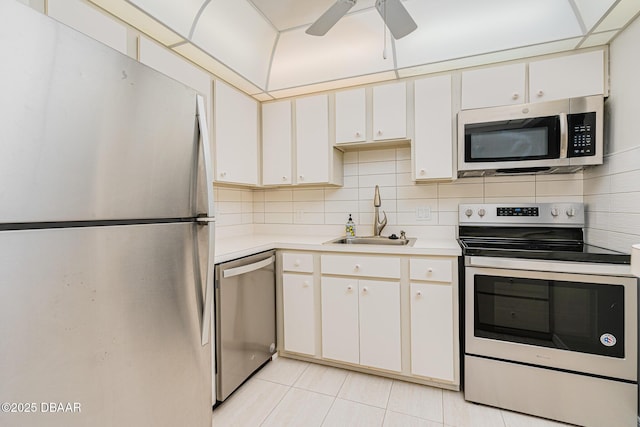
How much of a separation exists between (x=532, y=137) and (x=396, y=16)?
112 cm

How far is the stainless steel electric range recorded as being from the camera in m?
1.49

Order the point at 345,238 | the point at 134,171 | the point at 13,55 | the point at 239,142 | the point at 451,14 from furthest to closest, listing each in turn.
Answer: the point at 345,238, the point at 239,142, the point at 451,14, the point at 134,171, the point at 13,55

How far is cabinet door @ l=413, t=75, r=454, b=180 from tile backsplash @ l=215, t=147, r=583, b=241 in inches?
11.2

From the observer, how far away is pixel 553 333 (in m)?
1.60

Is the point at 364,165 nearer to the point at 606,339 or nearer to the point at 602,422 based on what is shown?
the point at 606,339

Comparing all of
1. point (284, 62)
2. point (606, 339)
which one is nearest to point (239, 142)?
point (284, 62)

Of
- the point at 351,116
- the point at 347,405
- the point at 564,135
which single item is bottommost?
the point at 347,405

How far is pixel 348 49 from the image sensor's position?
7.21ft

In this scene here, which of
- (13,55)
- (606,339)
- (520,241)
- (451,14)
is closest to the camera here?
(13,55)

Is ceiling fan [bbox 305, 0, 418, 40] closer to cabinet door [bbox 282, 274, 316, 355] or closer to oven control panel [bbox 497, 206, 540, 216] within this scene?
oven control panel [bbox 497, 206, 540, 216]

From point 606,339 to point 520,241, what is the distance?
73 cm

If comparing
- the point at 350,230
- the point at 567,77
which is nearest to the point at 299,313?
the point at 350,230

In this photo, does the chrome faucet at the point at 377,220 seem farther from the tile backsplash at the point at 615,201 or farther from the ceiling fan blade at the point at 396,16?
the tile backsplash at the point at 615,201

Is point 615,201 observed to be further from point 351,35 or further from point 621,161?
point 351,35
